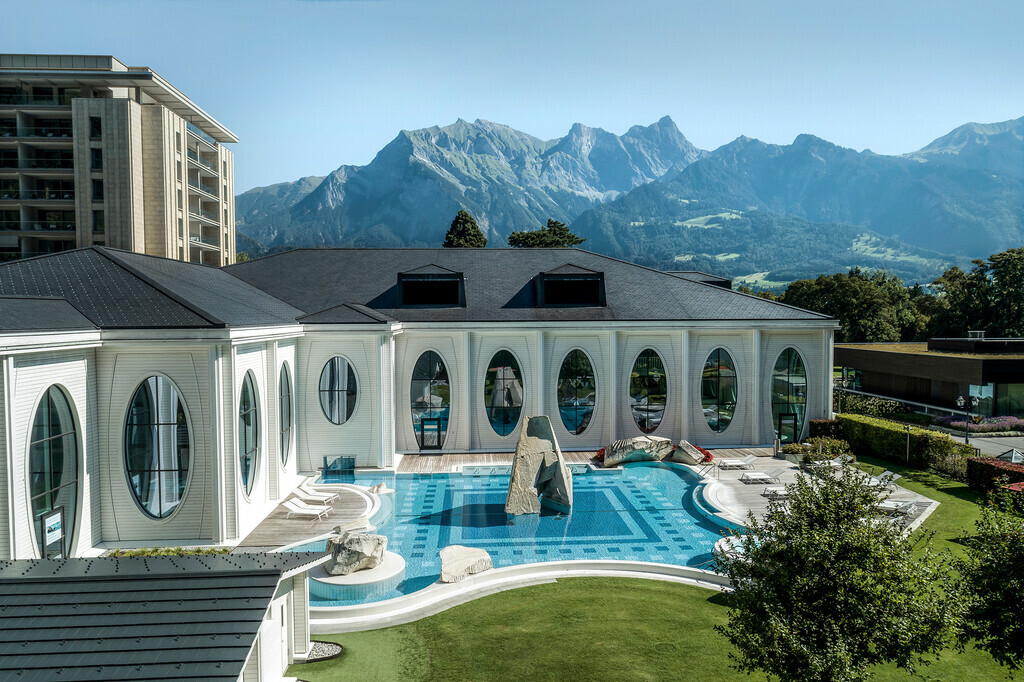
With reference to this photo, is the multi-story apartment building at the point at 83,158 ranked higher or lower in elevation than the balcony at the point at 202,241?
higher

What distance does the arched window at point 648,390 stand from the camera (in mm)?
30203

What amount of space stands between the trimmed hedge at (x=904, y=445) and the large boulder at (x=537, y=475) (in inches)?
601

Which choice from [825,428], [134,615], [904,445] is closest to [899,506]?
[904,445]

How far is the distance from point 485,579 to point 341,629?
12.6 feet

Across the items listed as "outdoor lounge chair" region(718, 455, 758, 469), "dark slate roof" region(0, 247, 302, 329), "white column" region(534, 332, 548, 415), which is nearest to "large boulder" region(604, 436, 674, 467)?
"outdoor lounge chair" region(718, 455, 758, 469)

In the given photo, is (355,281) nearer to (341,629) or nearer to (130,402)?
(130,402)

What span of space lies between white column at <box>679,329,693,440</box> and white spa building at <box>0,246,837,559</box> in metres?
0.10

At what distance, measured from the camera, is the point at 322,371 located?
2606cm

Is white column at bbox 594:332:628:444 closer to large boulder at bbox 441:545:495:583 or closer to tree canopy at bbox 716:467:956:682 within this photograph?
large boulder at bbox 441:545:495:583

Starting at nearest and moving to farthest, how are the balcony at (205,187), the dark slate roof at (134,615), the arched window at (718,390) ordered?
the dark slate roof at (134,615), the arched window at (718,390), the balcony at (205,187)

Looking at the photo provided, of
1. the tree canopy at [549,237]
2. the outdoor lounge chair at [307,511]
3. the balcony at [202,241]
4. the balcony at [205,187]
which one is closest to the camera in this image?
the outdoor lounge chair at [307,511]

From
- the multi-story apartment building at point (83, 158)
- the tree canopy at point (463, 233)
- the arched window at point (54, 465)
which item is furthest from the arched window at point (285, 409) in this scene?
the tree canopy at point (463, 233)

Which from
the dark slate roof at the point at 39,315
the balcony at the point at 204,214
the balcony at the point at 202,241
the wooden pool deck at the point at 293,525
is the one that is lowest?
the wooden pool deck at the point at 293,525

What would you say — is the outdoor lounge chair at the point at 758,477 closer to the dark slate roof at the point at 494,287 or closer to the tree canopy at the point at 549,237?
the dark slate roof at the point at 494,287
